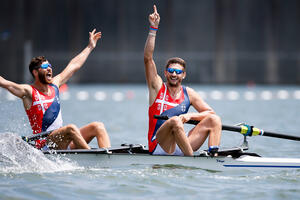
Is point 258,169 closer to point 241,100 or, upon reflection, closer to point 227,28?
point 241,100

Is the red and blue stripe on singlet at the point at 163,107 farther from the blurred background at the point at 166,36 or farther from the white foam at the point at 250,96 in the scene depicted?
the blurred background at the point at 166,36

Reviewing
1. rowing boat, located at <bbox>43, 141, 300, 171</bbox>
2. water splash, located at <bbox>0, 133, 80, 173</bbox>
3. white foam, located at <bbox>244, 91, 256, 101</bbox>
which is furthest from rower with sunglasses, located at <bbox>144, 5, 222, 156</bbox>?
white foam, located at <bbox>244, 91, 256, 101</bbox>

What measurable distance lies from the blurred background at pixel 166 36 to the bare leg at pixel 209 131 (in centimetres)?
2808

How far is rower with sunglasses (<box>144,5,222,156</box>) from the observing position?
8.18 metres

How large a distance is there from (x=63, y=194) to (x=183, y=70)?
250 centimetres

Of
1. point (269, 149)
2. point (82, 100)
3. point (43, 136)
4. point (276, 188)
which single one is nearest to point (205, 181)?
point (276, 188)

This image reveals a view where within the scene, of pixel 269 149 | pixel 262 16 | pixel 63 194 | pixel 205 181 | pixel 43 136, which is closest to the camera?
pixel 63 194

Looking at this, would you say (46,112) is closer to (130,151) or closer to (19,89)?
(19,89)

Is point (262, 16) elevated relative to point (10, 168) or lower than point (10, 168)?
elevated

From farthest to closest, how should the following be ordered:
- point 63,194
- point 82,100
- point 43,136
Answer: point 82,100, point 43,136, point 63,194

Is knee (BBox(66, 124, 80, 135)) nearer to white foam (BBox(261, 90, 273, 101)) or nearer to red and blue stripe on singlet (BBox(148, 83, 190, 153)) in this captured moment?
red and blue stripe on singlet (BBox(148, 83, 190, 153))

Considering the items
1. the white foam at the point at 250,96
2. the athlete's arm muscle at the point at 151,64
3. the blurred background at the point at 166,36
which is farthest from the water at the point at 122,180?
the blurred background at the point at 166,36

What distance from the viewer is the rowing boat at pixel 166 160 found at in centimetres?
827

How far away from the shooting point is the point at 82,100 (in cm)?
2555
